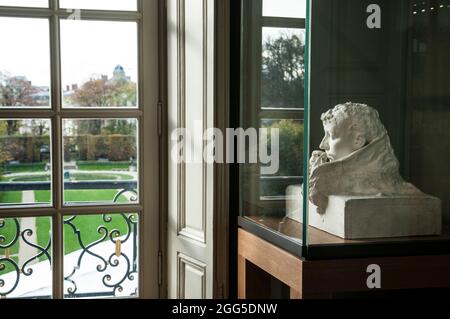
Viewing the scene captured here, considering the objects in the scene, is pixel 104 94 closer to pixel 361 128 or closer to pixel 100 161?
pixel 100 161

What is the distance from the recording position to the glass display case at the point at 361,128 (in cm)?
172

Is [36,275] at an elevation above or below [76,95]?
below

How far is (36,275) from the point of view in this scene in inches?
101

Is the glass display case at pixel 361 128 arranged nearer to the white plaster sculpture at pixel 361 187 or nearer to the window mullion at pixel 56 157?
the white plaster sculpture at pixel 361 187

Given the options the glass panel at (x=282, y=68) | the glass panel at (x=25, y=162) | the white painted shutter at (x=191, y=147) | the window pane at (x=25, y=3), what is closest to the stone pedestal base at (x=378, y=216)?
the glass panel at (x=282, y=68)

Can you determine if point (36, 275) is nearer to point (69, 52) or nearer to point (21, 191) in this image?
point (21, 191)

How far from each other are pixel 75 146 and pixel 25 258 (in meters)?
0.48

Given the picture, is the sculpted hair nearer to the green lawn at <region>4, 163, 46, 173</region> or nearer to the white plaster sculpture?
the white plaster sculpture

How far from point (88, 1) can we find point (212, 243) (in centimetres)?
108

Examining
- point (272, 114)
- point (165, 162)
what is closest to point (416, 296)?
point (272, 114)

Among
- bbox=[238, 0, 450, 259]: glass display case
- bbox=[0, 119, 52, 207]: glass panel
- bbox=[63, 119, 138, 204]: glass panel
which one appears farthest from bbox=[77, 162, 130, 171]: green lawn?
bbox=[238, 0, 450, 259]: glass display case

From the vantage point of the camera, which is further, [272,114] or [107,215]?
[107,215]

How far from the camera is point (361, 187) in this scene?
1.76 meters
